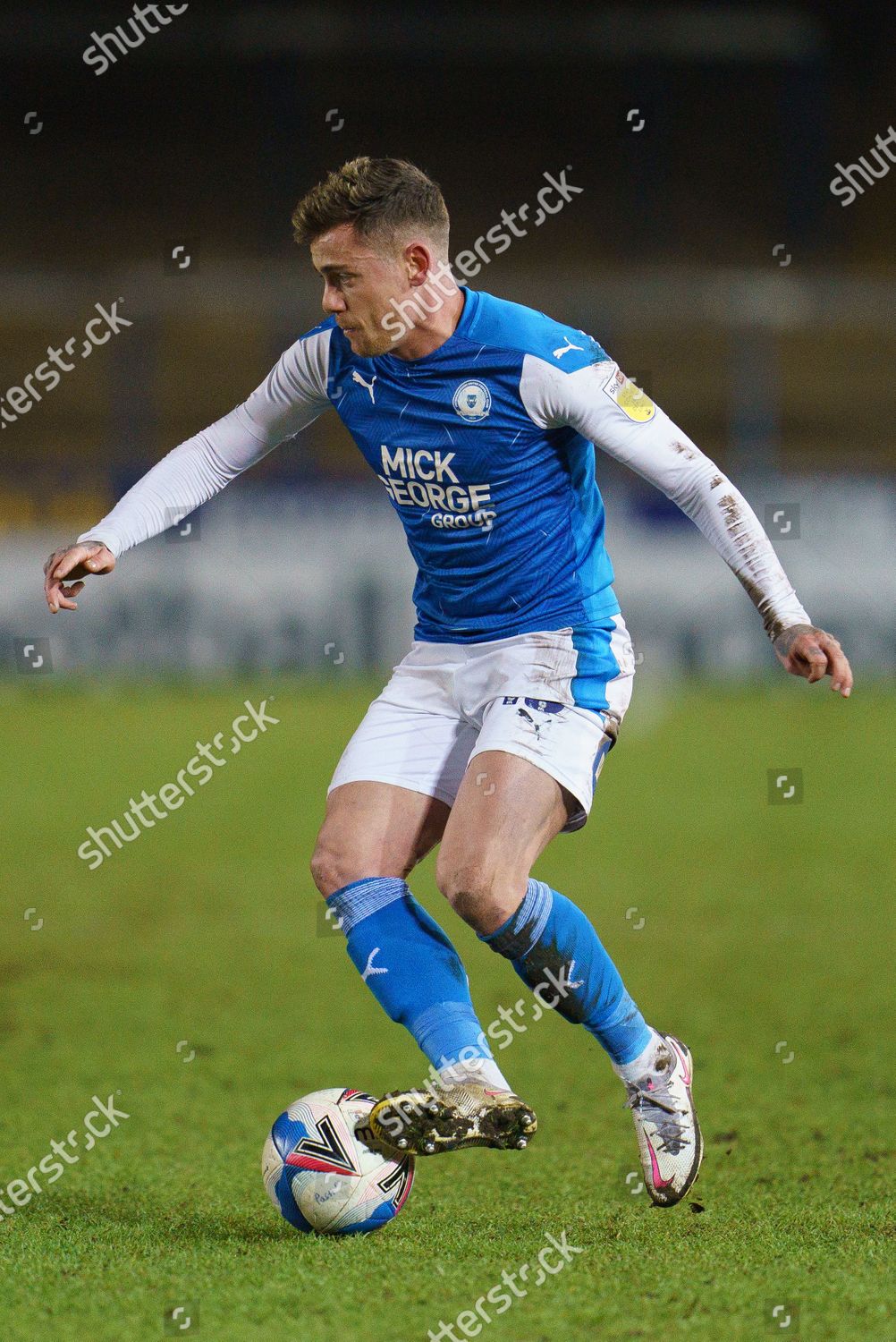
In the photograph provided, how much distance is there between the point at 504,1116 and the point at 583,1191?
660mm

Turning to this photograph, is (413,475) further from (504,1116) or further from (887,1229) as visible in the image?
A: (887,1229)

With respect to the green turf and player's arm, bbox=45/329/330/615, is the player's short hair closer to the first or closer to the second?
player's arm, bbox=45/329/330/615

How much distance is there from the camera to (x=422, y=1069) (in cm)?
458

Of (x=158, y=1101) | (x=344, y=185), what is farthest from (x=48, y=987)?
(x=344, y=185)

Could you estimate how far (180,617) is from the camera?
43.6 feet

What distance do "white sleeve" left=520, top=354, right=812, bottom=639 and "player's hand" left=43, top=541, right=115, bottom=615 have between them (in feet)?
3.12

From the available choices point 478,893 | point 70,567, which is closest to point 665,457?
point 478,893

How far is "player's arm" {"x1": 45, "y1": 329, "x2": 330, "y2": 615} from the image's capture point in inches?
134

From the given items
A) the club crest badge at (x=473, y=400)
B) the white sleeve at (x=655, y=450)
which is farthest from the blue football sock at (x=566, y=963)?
the club crest badge at (x=473, y=400)

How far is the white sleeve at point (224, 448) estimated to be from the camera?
344 cm

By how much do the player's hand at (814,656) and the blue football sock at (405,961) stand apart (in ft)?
3.00

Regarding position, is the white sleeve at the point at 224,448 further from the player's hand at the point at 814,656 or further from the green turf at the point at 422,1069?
the green turf at the point at 422,1069

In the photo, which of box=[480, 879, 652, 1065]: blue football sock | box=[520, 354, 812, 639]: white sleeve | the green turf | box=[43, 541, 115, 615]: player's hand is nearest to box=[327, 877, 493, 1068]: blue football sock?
box=[480, 879, 652, 1065]: blue football sock

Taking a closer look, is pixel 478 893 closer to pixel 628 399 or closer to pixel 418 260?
pixel 628 399
